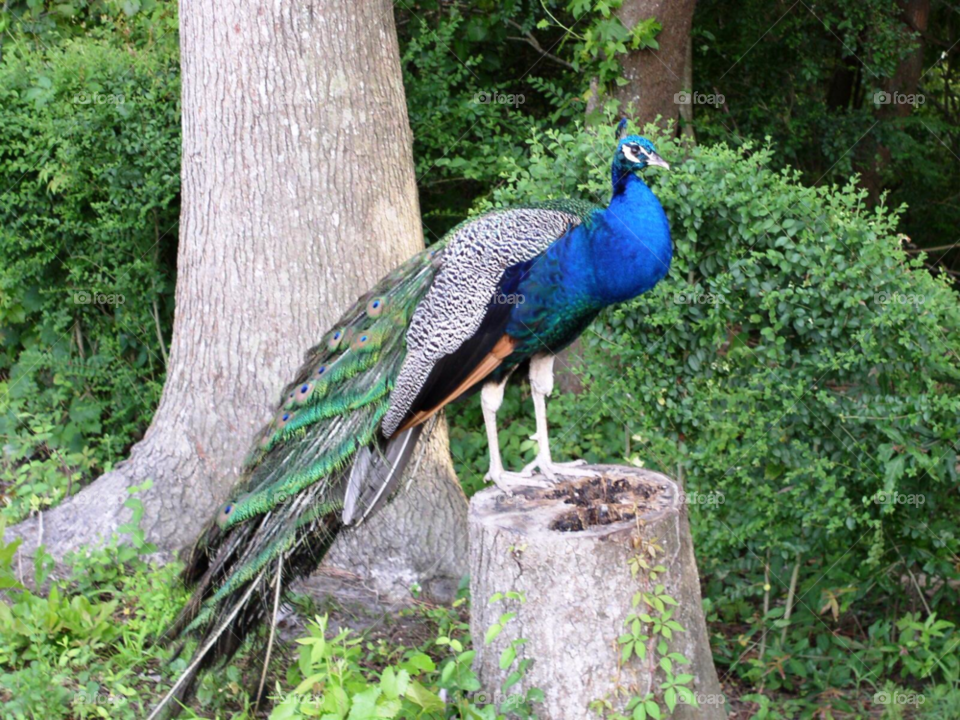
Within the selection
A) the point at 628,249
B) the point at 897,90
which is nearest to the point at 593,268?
the point at 628,249

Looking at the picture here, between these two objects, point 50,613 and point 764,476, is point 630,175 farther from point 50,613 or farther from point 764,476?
point 50,613

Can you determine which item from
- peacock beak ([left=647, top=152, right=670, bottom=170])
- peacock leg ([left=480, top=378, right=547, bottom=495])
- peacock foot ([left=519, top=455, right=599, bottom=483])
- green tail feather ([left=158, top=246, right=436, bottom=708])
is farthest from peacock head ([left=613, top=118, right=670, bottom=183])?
peacock foot ([left=519, top=455, right=599, bottom=483])

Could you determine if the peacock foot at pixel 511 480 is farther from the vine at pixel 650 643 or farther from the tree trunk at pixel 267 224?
the tree trunk at pixel 267 224

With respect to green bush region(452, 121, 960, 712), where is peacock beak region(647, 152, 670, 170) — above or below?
above

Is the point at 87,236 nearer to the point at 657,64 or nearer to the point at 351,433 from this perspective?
the point at 351,433

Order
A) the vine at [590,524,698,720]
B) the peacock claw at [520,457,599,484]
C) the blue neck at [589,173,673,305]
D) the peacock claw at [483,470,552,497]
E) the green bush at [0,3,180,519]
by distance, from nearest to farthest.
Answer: the vine at [590,524,698,720] → the blue neck at [589,173,673,305] → the peacock claw at [483,470,552,497] → the peacock claw at [520,457,599,484] → the green bush at [0,3,180,519]

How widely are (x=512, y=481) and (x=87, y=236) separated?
335cm

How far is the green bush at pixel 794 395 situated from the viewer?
11.0ft

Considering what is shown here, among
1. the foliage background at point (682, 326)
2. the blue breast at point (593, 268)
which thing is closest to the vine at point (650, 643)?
the blue breast at point (593, 268)

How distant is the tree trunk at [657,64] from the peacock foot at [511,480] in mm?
2385

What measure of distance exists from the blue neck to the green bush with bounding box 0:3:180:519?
295 cm

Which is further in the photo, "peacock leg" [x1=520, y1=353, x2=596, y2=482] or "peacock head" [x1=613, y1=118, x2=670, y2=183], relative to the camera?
"peacock leg" [x1=520, y1=353, x2=596, y2=482]

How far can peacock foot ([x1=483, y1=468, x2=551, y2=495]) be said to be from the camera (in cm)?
331

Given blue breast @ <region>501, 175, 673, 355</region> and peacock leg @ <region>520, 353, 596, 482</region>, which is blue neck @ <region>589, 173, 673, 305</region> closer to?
blue breast @ <region>501, 175, 673, 355</region>
